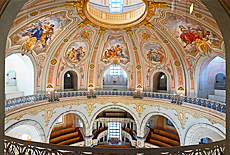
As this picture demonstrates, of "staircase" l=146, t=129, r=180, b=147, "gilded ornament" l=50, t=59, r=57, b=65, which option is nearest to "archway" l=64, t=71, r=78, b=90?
"gilded ornament" l=50, t=59, r=57, b=65

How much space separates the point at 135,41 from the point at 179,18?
4.95 meters

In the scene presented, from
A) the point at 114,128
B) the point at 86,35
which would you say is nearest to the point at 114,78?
the point at 114,128

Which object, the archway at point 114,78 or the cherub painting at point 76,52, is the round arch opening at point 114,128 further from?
the cherub painting at point 76,52

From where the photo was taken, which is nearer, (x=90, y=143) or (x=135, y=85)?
(x=90, y=143)

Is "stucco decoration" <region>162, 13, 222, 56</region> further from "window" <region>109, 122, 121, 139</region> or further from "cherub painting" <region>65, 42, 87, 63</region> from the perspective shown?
"window" <region>109, 122, 121, 139</region>

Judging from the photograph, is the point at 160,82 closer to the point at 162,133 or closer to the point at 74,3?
the point at 162,133

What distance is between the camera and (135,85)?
1514cm

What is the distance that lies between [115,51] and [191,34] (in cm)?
750

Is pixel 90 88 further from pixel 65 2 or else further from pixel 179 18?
pixel 179 18

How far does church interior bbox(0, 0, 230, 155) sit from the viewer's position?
28.0 feet

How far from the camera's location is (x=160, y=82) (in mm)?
15805

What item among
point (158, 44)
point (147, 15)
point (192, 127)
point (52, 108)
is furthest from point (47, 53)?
point (192, 127)

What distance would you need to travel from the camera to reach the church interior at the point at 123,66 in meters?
8.52

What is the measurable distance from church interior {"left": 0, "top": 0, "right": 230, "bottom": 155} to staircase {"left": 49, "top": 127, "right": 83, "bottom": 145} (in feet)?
0.34
